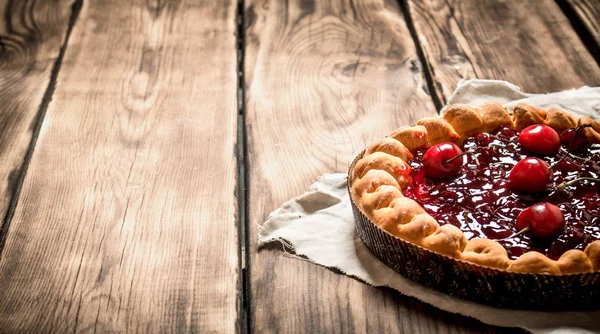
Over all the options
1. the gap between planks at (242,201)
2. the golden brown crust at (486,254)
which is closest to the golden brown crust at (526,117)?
the golden brown crust at (486,254)

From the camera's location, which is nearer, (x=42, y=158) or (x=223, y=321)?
(x=223, y=321)

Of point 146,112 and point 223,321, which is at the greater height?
point 223,321

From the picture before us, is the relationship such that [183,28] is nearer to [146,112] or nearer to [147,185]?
[146,112]

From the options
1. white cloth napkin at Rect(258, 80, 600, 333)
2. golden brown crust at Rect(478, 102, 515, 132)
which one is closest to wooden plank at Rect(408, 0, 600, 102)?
white cloth napkin at Rect(258, 80, 600, 333)

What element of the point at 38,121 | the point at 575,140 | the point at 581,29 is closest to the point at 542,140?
the point at 575,140

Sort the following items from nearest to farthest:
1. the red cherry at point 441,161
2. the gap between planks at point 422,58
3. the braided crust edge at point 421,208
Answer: the braided crust edge at point 421,208
the red cherry at point 441,161
the gap between planks at point 422,58

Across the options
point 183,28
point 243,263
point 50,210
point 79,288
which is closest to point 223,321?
point 243,263

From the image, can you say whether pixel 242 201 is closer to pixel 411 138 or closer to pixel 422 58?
pixel 411 138

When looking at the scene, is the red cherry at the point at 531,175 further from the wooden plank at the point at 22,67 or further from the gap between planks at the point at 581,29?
the wooden plank at the point at 22,67
